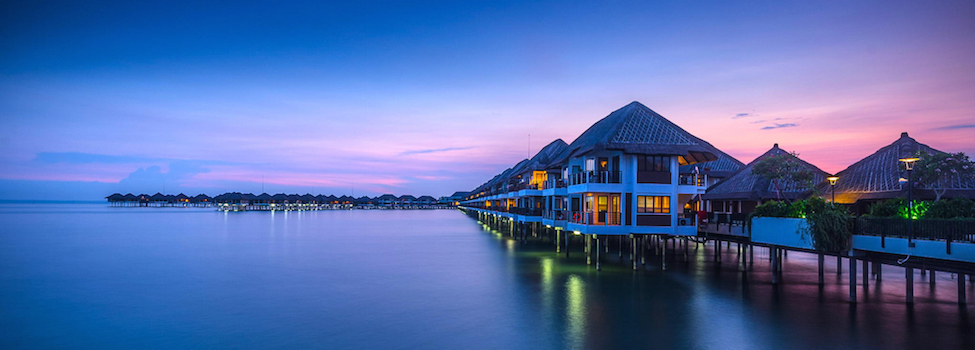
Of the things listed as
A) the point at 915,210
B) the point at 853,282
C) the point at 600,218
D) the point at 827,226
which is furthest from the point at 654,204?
the point at 915,210

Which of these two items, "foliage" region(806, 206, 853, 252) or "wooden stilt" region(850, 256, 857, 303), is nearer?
"foliage" region(806, 206, 853, 252)

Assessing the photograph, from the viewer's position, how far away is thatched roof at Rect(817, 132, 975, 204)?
103 ft

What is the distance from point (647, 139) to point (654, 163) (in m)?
1.55

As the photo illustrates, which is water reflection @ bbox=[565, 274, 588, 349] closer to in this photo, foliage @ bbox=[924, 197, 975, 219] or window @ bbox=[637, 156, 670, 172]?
window @ bbox=[637, 156, 670, 172]

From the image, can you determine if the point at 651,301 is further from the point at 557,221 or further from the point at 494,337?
the point at 557,221

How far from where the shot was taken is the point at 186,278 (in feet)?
111

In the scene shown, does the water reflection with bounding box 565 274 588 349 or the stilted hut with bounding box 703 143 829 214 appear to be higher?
the stilted hut with bounding box 703 143 829 214

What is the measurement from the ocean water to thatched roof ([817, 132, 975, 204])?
16.1ft

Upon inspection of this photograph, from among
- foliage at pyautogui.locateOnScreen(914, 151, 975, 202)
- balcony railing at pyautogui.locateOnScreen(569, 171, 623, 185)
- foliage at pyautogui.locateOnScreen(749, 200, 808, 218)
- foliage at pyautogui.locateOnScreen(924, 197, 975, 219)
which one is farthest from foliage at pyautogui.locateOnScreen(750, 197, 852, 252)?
balcony railing at pyautogui.locateOnScreen(569, 171, 623, 185)

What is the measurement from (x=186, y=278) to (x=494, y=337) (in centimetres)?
2390

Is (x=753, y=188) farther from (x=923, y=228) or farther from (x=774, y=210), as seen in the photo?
(x=923, y=228)

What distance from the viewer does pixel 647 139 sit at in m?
32.0

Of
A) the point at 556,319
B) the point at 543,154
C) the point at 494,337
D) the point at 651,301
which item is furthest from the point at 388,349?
the point at 543,154

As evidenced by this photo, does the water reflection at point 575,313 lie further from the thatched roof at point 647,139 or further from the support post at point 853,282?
the support post at point 853,282
